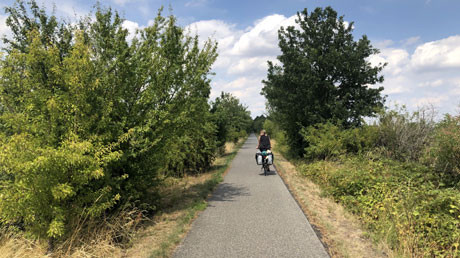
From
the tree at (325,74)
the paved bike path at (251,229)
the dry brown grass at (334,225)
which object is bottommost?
the dry brown grass at (334,225)

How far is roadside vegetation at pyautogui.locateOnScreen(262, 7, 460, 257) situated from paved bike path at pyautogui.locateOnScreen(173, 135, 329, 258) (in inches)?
34.1

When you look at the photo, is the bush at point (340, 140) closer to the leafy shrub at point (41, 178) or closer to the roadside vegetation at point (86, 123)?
the roadside vegetation at point (86, 123)

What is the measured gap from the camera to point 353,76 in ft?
45.8

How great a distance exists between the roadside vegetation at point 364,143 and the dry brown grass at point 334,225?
7.4 inches

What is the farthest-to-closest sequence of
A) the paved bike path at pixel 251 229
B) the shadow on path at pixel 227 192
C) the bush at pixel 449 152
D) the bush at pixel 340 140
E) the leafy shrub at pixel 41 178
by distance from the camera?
1. the bush at pixel 340 140
2. the shadow on path at pixel 227 192
3. the bush at pixel 449 152
4. the paved bike path at pixel 251 229
5. the leafy shrub at pixel 41 178

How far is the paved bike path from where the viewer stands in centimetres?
443

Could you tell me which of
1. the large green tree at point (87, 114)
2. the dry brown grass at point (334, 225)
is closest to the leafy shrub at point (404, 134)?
the dry brown grass at point (334, 225)

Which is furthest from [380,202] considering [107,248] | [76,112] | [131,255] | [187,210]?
[76,112]

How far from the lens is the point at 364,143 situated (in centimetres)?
1255

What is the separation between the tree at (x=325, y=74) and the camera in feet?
44.6

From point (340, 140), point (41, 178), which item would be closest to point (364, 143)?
point (340, 140)

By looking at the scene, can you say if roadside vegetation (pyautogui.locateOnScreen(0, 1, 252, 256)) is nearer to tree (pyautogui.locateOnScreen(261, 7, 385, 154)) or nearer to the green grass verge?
the green grass verge

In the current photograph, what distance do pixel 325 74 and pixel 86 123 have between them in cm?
1245

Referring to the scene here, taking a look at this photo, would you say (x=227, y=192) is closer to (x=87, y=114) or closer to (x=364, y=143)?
(x=87, y=114)
